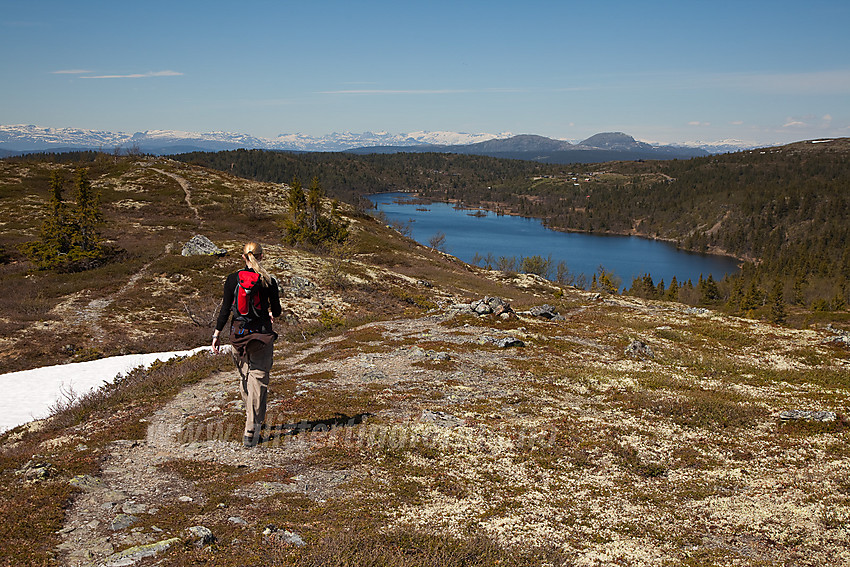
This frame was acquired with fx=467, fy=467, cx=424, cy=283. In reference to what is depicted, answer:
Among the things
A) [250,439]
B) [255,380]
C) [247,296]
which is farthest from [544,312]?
[247,296]

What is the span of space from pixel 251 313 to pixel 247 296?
417 mm

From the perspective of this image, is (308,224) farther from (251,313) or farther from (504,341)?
(251,313)

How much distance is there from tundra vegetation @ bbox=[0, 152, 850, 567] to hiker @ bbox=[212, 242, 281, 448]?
7.66 feet

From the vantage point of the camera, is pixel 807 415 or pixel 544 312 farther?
pixel 544 312

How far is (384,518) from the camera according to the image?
8695 mm

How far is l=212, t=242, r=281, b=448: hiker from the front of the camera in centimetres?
1065

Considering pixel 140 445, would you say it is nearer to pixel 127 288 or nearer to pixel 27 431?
pixel 27 431

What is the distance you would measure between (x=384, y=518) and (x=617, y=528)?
4.60m

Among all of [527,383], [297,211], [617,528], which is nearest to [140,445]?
[617,528]

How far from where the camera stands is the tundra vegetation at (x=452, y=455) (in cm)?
803

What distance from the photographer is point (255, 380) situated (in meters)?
11.5

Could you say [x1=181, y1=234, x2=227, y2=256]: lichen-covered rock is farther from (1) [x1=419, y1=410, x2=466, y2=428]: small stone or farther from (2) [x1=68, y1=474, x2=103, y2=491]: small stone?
(2) [x1=68, y1=474, x2=103, y2=491]: small stone

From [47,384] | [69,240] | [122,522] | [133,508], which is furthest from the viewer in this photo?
[69,240]

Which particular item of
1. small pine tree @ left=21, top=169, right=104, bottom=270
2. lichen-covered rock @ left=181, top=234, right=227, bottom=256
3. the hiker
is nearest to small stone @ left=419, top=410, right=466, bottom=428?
the hiker
